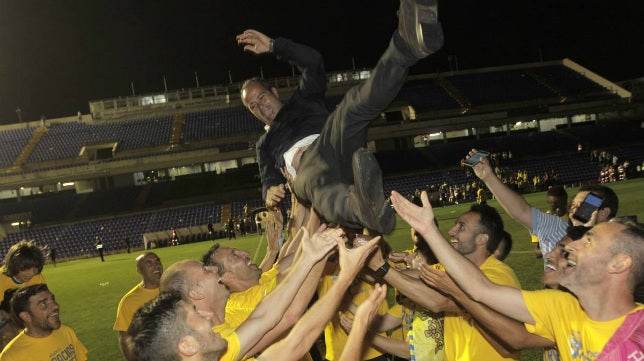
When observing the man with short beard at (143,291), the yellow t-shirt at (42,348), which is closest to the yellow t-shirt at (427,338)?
the yellow t-shirt at (42,348)

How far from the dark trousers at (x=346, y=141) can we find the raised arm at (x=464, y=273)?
0.28 meters

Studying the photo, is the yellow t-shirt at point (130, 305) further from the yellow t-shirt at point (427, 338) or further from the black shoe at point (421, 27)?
the black shoe at point (421, 27)

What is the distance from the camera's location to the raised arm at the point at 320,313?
2836 millimetres

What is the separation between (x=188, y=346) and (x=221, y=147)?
38063 millimetres

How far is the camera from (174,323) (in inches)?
98.3

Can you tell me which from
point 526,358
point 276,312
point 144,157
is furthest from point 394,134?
point 276,312

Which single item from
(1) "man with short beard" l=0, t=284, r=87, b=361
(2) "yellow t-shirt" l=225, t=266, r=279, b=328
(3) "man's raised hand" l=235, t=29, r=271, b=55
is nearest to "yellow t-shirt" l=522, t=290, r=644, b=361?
(2) "yellow t-shirt" l=225, t=266, r=279, b=328

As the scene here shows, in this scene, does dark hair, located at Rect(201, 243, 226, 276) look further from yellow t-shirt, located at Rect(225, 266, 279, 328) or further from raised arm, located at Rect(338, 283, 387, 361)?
raised arm, located at Rect(338, 283, 387, 361)

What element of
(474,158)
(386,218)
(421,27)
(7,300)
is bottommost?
(7,300)

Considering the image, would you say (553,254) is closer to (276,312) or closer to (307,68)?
(276,312)

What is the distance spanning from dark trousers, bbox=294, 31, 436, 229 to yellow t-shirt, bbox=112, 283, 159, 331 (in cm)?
318

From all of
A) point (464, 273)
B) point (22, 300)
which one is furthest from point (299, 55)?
point (22, 300)

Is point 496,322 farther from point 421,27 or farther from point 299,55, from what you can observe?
point 299,55

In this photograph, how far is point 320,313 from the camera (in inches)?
115
